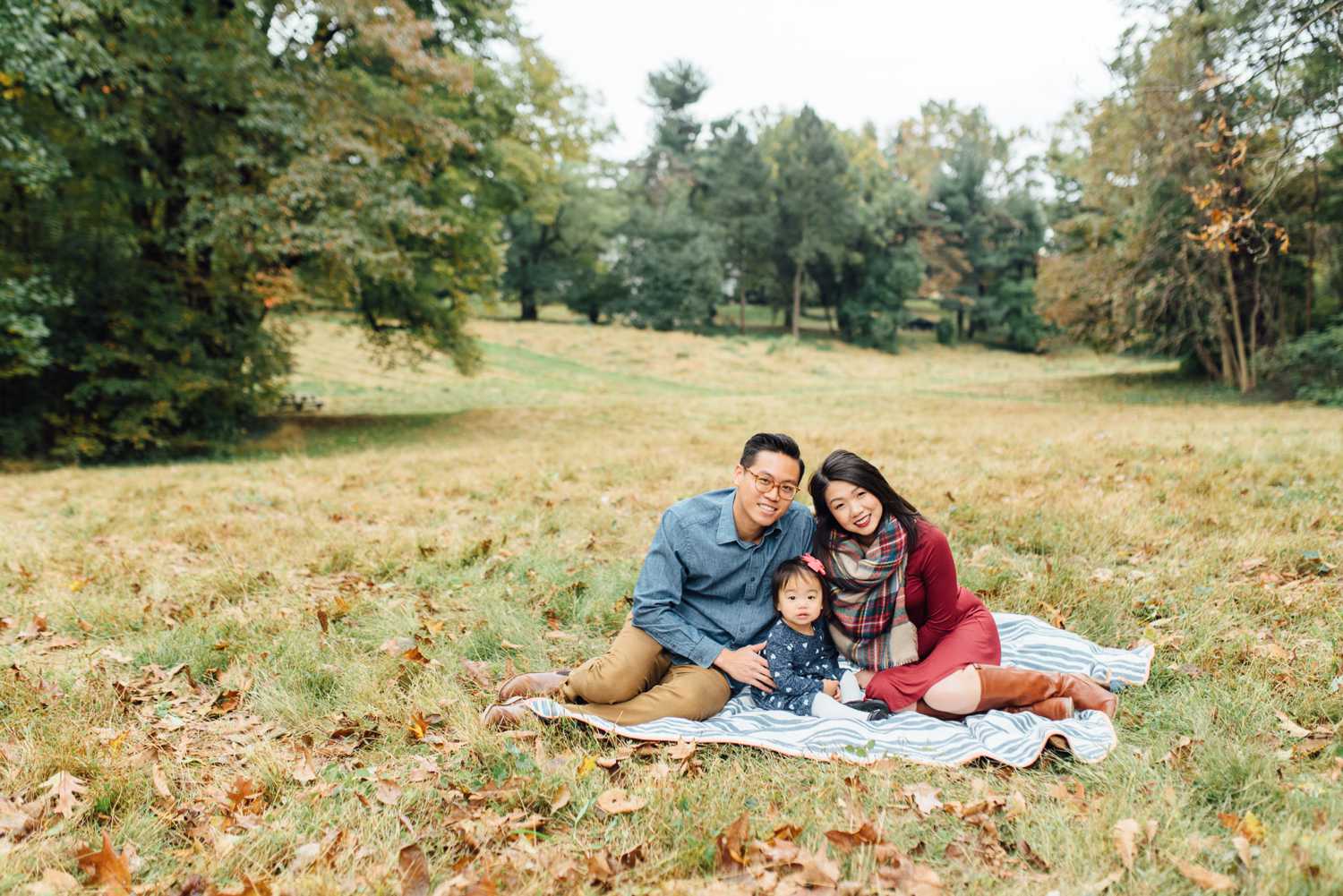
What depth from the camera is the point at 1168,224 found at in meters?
18.1

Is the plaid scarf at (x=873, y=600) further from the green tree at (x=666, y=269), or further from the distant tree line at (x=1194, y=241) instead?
the green tree at (x=666, y=269)

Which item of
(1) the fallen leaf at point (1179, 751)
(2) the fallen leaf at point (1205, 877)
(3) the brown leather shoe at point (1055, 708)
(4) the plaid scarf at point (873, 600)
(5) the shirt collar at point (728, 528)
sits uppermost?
(5) the shirt collar at point (728, 528)

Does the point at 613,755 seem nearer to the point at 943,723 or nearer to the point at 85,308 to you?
the point at 943,723

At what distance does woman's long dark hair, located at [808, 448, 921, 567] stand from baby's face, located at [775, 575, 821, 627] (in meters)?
0.15

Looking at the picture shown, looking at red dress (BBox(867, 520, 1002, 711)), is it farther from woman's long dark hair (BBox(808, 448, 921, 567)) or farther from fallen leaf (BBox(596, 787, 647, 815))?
fallen leaf (BBox(596, 787, 647, 815))

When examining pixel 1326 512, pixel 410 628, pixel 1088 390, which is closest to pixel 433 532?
pixel 410 628

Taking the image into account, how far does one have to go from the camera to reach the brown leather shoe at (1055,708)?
3471mm

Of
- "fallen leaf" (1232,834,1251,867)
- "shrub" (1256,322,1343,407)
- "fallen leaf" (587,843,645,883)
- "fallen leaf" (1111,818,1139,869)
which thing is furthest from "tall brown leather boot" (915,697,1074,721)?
"shrub" (1256,322,1343,407)

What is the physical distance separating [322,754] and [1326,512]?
6.90 meters

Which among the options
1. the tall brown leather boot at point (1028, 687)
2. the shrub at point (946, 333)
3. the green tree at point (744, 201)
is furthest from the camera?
the shrub at point (946, 333)

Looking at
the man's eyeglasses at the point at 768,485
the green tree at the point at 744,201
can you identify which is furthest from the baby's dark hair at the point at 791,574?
the green tree at the point at 744,201

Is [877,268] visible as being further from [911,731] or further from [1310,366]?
[911,731]

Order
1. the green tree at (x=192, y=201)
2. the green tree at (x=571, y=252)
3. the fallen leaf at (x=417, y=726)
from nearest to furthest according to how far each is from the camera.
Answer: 1. the fallen leaf at (x=417, y=726)
2. the green tree at (x=192, y=201)
3. the green tree at (x=571, y=252)

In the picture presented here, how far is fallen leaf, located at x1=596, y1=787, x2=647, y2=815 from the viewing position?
2.81 m
